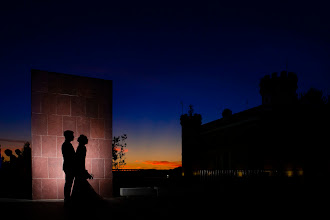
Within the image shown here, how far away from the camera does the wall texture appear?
1148 cm

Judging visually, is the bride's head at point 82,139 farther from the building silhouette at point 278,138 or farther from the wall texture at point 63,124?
the building silhouette at point 278,138

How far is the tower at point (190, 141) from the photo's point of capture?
133 ft

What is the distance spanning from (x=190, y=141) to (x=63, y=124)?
1211 inches

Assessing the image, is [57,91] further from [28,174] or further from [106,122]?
[28,174]

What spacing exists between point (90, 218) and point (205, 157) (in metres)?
31.6

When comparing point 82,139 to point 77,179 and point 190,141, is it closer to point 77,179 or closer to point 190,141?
point 77,179

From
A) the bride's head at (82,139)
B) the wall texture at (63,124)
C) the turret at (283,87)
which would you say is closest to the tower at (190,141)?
the turret at (283,87)

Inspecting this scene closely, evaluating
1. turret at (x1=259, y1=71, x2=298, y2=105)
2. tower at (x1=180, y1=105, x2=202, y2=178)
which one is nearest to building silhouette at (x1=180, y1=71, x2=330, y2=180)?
turret at (x1=259, y1=71, x2=298, y2=105)

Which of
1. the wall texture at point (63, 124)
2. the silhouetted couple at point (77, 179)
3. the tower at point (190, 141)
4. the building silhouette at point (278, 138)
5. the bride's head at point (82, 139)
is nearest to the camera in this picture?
the silhouetted couple at point (77, 179)

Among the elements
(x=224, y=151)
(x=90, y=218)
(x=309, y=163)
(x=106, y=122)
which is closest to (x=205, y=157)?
(x=224, y=151)

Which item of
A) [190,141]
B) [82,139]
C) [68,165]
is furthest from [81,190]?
[190,141]

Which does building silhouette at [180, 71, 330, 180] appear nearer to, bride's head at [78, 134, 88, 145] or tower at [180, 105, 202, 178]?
tower at [180, 105, 202, 178]

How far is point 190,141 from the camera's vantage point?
137 ft

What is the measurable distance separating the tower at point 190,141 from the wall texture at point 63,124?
2781 centimetres
